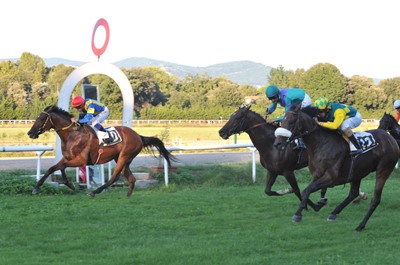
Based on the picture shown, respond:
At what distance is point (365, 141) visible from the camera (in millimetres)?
7789

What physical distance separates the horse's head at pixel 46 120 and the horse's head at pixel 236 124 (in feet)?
9.20

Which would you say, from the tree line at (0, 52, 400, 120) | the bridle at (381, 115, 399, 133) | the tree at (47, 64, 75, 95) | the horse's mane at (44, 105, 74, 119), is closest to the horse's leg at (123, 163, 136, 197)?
the horse's mane at (44, 105, 74, 119)

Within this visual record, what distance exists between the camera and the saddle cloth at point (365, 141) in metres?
7.72

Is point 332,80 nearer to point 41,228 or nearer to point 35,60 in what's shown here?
point 35,60

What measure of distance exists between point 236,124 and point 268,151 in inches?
23.3

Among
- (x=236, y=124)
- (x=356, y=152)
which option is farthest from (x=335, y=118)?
(x=236, y=124)

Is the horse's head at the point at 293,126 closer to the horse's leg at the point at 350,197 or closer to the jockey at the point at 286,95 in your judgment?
the jockey at the point at 286,95

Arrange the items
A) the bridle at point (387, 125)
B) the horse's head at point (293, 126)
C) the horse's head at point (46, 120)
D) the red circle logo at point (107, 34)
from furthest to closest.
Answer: the red circle logo at point (107, 34) → the bridle at point (387, 125) → the horse's head at point (46, 120) → the horse's head at point (293, 126)

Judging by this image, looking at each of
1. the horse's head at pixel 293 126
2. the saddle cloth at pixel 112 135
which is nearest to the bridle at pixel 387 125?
the horse's head at pixel 293 126

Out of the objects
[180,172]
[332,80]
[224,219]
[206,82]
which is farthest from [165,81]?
[224,219]

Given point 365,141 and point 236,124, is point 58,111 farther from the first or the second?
point 365,141

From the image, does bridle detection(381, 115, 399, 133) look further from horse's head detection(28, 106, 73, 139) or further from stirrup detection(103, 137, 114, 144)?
horse's head detection(28, 106, 73, 139)

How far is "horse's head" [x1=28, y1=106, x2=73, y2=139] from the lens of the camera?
1031cm

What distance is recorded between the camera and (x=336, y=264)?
5.42m
